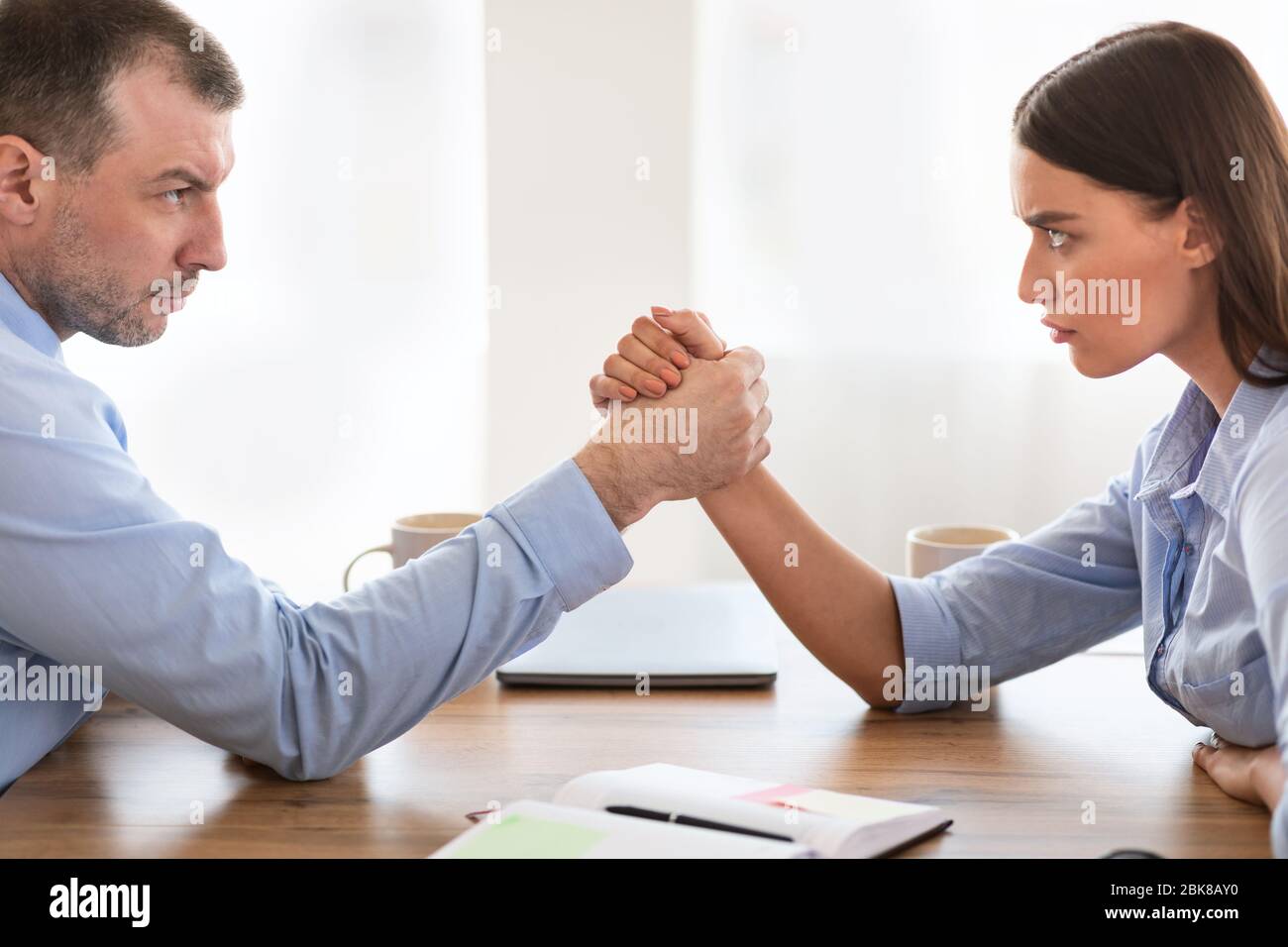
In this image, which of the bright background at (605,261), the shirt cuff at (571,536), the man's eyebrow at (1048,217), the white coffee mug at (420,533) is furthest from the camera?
the bright background at (605,261)

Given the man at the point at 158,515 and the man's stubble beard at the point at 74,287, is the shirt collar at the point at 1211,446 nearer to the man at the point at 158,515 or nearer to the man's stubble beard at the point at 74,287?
the man at the point at 158,515

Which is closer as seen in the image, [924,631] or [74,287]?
[74,287]

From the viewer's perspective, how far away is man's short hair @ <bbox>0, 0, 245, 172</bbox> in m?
1.12

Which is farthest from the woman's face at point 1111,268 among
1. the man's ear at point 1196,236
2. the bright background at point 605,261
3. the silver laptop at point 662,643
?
the bright background at point 605,261

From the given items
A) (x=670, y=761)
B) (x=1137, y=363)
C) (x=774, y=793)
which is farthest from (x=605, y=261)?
(x=774, y=793)

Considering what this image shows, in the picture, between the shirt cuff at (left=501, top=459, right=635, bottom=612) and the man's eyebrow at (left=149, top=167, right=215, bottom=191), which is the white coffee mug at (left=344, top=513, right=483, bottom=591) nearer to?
the shirt cuff at (left=501, top=459, right=635, bottom=612)

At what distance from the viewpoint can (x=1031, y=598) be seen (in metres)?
1.30

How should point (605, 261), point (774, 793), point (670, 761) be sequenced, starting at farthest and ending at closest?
point (605, 261) → point (670, 761) → point (774, 793)

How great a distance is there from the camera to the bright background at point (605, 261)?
288 centimetres

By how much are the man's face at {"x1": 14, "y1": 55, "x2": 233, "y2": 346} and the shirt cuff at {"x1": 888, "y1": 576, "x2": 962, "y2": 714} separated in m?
0.72

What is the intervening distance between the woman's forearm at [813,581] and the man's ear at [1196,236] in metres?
0.41

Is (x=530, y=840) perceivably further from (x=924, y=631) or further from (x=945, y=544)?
(x=945, y=544)

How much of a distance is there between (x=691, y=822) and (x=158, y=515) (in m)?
0.45
